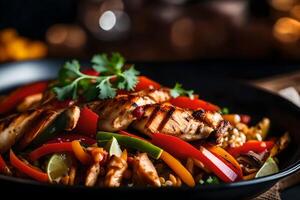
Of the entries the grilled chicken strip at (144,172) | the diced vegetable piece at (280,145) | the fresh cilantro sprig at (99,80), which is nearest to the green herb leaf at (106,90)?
the fresh cilantro sprig at (99,80)

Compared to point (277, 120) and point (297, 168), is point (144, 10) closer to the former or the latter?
point (277, 120)

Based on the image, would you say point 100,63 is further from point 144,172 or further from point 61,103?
point 144,172

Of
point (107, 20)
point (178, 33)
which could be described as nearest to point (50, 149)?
point (178, 33)

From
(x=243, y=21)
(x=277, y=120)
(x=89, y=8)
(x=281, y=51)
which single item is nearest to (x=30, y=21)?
(x=89, y=8)

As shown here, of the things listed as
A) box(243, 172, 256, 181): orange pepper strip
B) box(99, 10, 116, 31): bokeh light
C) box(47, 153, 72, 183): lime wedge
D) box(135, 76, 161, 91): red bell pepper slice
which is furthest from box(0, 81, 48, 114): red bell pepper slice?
box(99, 10, 116, 31): bokeh light

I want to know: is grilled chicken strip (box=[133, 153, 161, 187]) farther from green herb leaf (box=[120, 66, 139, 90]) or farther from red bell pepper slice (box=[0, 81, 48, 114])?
red bell pepper slice (box=[0, 81, 48, 114])

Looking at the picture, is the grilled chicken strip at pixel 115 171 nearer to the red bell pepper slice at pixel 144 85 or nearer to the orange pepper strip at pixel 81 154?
the orange pepper strip at pixel 81 154
